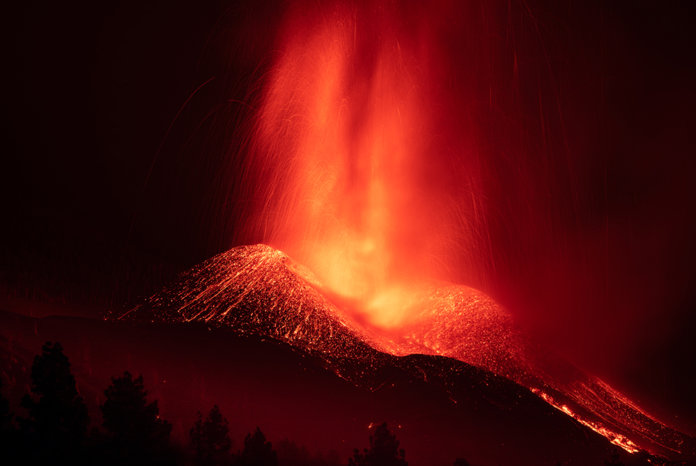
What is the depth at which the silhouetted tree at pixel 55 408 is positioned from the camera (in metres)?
12.0

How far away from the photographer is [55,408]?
1225 cm

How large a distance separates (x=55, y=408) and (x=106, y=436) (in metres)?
1.71

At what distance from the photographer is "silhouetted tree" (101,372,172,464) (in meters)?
12.6

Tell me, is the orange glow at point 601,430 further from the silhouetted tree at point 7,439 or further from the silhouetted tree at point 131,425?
the silhouetted tree at point 7,439

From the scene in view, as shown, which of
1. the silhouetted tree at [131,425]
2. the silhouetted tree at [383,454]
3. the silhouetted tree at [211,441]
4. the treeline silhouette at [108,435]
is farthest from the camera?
the silhouetted tree at [211,441]

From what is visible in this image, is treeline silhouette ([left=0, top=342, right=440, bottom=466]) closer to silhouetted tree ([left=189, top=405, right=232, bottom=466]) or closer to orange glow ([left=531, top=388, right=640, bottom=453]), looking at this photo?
silhouetted tree ([left=189, top=405, right=232, bottom=466])

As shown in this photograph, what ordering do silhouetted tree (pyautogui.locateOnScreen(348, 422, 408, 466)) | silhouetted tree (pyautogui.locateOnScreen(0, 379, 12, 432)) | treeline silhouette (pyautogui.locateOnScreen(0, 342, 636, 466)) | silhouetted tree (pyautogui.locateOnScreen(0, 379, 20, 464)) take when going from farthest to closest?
silhouetted tree (pyautogui.locateOnScreen(348, 422, 408, 466)) < treeline silhouette (pyautogui.locateOnScreen(0, 342, 636, 466)) < silhouetted tree (pyautogui.locateOnScreen(0, 379, 12, 432)) < silhouetted tree (pyautogui.locateOnScreen(0, 379, 20, 464))

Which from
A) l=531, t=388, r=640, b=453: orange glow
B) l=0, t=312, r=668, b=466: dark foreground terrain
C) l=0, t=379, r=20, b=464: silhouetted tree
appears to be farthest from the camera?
l=531, t=388, r=640, b=453: orange glow

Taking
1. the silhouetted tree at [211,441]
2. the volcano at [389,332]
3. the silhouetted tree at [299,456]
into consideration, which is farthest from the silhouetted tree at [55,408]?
the volcano at [389,332]

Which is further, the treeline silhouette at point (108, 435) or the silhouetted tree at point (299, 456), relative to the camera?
the silhouetted tree at point (299, 456)

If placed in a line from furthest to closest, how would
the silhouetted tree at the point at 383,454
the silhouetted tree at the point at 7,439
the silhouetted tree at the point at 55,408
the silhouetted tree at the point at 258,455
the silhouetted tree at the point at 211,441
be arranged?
the silhouetted tree at the point at 211,441 < the silhouetted tree at the point at 383,454 < the silhouetted tree at the point at 258,455 < the silhouetted tree at the point at 55,408 < the silhouetted tree at the point at 7,439

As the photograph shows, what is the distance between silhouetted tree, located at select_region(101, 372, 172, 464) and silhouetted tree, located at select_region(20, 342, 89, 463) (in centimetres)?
64

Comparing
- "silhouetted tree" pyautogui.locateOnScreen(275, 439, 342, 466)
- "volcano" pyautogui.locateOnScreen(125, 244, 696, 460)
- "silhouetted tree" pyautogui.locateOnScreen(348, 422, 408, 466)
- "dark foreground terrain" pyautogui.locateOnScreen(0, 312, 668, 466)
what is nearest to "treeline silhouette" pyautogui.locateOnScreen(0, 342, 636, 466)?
"silhouetted tree" pyautogui.locateOnScreen(348, 422, 408, 466)

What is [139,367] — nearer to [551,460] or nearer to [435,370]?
[435,370]
